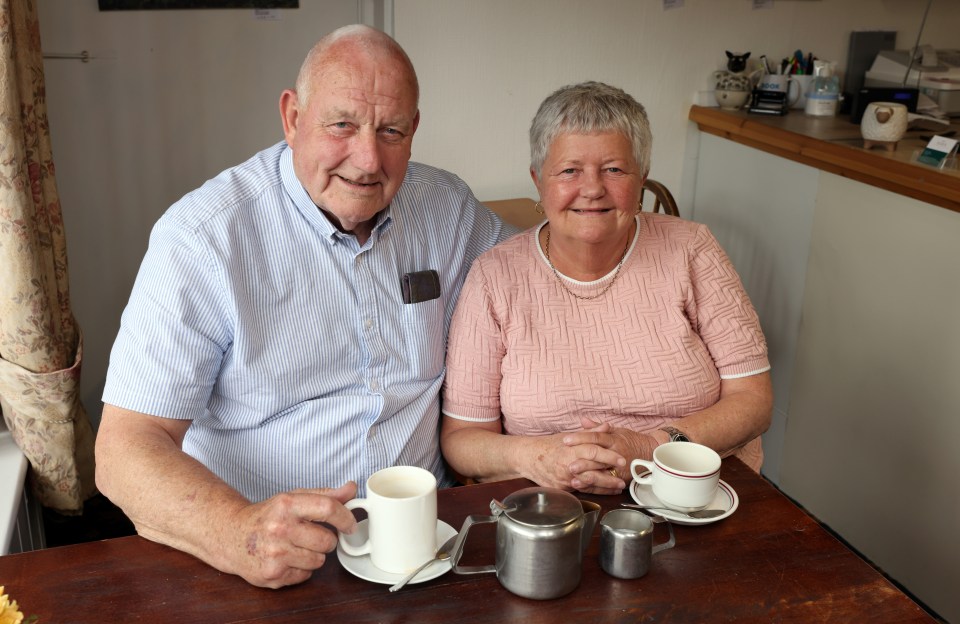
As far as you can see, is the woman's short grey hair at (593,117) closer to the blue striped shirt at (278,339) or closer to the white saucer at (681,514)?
the blue striped shirt at (278,339)

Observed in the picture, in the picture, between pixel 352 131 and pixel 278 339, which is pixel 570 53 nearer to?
pixel 352 131

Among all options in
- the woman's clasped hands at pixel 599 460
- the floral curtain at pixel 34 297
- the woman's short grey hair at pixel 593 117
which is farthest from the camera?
the floral curtain at pixel 34 297

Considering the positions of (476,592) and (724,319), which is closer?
(476,592)

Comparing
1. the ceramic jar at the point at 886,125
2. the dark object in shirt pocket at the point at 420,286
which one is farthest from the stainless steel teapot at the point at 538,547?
the ceramic jar at the point at 886,125

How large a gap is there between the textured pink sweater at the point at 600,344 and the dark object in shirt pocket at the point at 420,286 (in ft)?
0.20

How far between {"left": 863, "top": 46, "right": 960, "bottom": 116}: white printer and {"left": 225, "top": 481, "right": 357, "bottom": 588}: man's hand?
9.47ft

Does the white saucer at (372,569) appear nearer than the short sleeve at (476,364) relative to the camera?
Yes

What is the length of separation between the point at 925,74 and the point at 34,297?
293cm

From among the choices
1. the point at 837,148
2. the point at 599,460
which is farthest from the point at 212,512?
the point at 837,148

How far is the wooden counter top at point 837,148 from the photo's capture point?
93.4 inches

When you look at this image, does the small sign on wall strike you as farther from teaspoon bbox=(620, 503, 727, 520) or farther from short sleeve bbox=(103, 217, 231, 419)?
teaspoon bbox=(620, 503, 727, 520)

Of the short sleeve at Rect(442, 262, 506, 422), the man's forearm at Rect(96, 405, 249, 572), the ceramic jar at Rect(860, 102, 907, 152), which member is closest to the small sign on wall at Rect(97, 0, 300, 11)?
the short sleeve at Rect(442, 262, 506, 422)

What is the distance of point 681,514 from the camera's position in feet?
4.24

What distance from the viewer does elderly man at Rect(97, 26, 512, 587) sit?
1.46m
